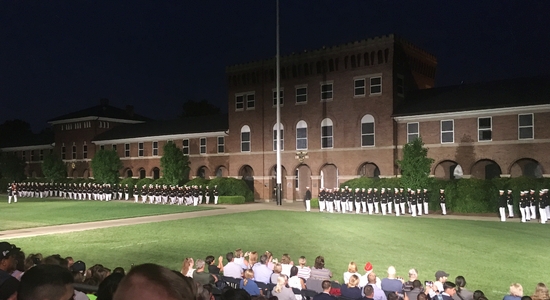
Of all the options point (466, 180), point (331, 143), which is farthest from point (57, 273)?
point (331, 143)

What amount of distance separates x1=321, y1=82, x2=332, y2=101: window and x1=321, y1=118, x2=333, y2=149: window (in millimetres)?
1947

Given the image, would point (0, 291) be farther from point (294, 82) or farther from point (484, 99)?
point (294, 82)

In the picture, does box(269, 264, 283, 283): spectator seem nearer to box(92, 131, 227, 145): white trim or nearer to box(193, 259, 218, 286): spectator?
box(193, 259, 218, 286): spectator

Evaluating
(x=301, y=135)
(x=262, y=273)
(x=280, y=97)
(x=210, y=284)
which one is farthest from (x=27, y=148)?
(x=210, y=284)

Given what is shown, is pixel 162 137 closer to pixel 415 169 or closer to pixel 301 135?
pixel 301 135

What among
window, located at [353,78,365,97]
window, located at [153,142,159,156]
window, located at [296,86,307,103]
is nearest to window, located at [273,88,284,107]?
window, located at [296,86,307,103]

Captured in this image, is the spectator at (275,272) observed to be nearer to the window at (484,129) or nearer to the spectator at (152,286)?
the spectator at (152,286)

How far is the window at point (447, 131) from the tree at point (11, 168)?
60.6 metres

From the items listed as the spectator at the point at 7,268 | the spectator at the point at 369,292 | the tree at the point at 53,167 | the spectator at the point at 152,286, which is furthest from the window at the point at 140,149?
the spectator at the point at 152,286

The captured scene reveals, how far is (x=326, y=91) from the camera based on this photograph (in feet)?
136

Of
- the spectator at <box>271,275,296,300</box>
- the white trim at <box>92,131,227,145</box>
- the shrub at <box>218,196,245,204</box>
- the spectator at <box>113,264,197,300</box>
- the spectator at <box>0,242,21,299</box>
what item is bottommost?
the shrub at <box>218,196,245,204</box>

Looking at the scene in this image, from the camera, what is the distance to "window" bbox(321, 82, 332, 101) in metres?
41.4

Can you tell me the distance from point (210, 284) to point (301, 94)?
36.1m

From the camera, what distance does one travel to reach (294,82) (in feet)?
143
